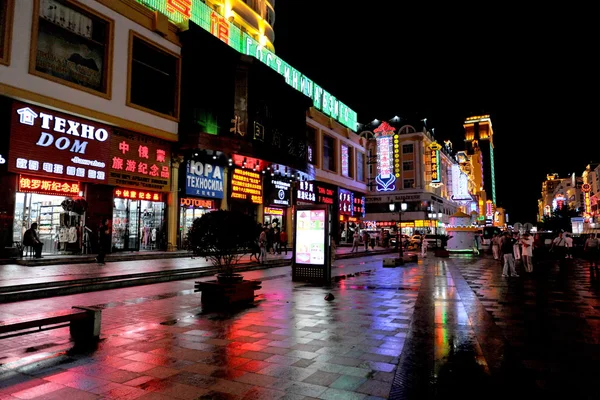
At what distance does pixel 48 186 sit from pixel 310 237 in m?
13.8

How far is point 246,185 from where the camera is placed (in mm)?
29734

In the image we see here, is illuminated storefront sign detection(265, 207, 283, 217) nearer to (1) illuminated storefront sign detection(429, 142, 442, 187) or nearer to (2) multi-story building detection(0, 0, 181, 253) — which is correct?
(2) multi-story building detection(0, 0, 181, 253)

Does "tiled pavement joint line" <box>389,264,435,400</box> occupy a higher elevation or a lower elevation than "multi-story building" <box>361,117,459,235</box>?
lower

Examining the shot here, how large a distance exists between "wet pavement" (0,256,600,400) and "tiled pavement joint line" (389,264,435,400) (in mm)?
16

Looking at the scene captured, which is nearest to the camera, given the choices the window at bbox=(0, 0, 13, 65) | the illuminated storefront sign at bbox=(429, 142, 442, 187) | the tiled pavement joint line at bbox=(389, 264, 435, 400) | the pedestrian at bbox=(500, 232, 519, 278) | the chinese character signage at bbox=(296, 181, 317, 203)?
the tiled pavement joint line at bbox=(389, 264, 435, 400)

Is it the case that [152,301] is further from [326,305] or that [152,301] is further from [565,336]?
[565,336]

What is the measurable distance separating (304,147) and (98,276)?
24.0 m

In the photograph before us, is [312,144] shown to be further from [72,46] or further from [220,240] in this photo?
[220,240]

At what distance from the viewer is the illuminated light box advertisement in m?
12.1

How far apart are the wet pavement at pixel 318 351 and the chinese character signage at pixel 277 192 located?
22966 mm

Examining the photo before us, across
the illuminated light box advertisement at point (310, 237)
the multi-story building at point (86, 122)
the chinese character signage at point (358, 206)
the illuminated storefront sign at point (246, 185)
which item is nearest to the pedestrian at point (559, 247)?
the illuminated light box advertisement at point (310, 237)

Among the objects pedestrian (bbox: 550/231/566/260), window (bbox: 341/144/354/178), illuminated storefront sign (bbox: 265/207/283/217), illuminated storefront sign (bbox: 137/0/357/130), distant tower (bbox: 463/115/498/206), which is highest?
distant tower (bbox: 463/115/498/206)

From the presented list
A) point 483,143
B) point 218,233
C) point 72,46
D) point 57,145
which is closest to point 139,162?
point 57,145

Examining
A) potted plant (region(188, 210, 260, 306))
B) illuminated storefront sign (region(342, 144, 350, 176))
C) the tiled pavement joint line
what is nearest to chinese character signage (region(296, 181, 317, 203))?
illuminated storefront sign (region(342, 144, 350, 176))
